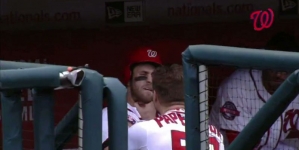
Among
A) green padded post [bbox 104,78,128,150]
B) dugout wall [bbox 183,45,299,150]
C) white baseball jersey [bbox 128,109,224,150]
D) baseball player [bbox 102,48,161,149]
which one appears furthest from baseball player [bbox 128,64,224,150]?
baseball player [bbox 102,48,161,149]

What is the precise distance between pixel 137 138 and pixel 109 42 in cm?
280

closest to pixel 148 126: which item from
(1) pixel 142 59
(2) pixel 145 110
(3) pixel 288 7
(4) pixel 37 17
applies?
(2) pixel 145 110

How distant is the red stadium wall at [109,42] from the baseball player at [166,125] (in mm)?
2326

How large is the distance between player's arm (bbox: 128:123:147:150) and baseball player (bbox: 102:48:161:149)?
1091 mm

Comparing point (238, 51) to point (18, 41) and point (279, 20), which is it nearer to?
point (279, 20)

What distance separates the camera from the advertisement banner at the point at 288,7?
17.0ft

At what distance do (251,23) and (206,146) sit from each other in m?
2.99

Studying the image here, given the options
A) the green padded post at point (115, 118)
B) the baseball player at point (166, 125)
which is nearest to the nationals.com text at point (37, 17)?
the baseball player at point (166, 125)

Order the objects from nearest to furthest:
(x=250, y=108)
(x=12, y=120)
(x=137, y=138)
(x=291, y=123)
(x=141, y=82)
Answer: (x=12, y=120) → (x=137, y=138) → (x=250, y=108) → (x=291, y=123) → (x=141, y=82)

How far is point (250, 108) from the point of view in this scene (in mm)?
3465

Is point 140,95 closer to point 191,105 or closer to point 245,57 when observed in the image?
point 191,105

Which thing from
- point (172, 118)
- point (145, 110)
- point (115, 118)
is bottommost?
point (145, 110)

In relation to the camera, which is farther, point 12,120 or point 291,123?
point 291,123

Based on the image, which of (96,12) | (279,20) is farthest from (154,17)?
(279,20)
